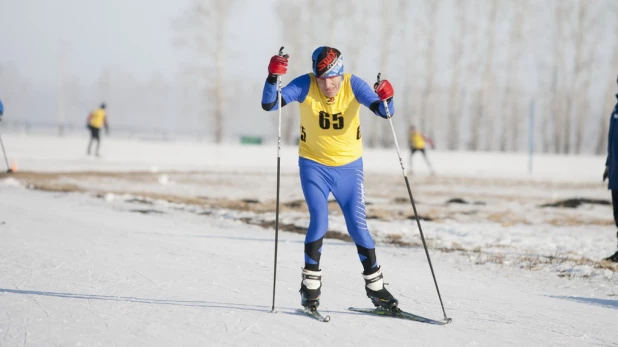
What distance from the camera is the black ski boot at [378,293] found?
548 cm

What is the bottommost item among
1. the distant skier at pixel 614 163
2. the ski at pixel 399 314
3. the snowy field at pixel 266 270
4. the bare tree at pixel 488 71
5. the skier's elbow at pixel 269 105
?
the snowy field at pixel 266 270

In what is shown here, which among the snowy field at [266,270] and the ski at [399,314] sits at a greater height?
the ski at [399,314]

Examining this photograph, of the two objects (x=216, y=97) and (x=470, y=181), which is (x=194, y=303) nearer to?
(x=470, y=181)

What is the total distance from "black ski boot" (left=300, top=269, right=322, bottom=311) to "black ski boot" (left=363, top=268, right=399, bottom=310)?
42 centimetres

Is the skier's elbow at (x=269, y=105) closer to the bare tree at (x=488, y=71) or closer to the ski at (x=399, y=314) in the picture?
the ski at (x=399, y=314)

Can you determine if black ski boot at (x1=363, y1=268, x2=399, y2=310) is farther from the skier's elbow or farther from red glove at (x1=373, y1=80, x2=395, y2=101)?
the skier's elbow

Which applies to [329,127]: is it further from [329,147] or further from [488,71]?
[488,71]

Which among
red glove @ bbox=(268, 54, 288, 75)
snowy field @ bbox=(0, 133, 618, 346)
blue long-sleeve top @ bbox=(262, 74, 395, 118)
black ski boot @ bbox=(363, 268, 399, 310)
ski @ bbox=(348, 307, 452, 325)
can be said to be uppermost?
red glove @ bbox=(268, 54, 288, 75)

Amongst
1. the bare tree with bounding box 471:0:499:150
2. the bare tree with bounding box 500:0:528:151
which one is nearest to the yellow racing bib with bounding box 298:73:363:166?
the bare tree with bounding box 471:0:499:150

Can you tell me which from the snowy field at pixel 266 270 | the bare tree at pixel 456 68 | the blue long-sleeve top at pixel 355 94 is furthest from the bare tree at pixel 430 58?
the blue long-sleeve top at pixel 355 94

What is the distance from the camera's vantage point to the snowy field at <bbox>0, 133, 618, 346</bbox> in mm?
4934

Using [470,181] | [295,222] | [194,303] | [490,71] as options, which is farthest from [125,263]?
[490,71]

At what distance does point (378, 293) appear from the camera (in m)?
5.52

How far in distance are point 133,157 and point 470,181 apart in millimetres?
15578
